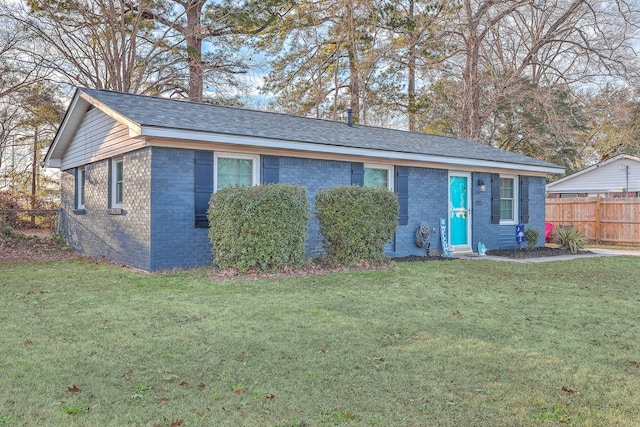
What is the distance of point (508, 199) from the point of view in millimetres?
13359

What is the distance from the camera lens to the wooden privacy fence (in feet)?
53.0

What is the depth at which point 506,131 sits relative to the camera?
87.2 feet

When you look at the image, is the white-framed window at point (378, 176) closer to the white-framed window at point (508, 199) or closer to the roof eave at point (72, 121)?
the white-framed window at point (508, 199)

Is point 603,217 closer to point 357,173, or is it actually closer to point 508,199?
point 508,199

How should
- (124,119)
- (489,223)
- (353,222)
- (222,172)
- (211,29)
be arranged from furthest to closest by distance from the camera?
(211,29) < (489,223) < (222,172) < (353,222) < (124,119)

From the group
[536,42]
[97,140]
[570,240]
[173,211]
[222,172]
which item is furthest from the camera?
[536,42]

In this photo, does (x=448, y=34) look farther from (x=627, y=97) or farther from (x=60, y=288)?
(x=60, y=288)

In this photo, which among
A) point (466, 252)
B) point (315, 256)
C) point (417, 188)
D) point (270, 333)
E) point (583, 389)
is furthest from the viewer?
point (466, 252)

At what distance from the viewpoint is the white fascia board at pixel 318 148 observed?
7926 millimetres

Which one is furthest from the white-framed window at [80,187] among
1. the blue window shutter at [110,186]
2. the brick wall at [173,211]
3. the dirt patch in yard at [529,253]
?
the dirt patch in yard at [529,253]

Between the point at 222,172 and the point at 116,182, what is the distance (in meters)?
2.66

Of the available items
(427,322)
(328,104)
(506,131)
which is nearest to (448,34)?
(328,104)

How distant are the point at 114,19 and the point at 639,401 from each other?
17563mm

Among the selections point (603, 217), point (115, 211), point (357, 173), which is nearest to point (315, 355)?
point (357, 173)
